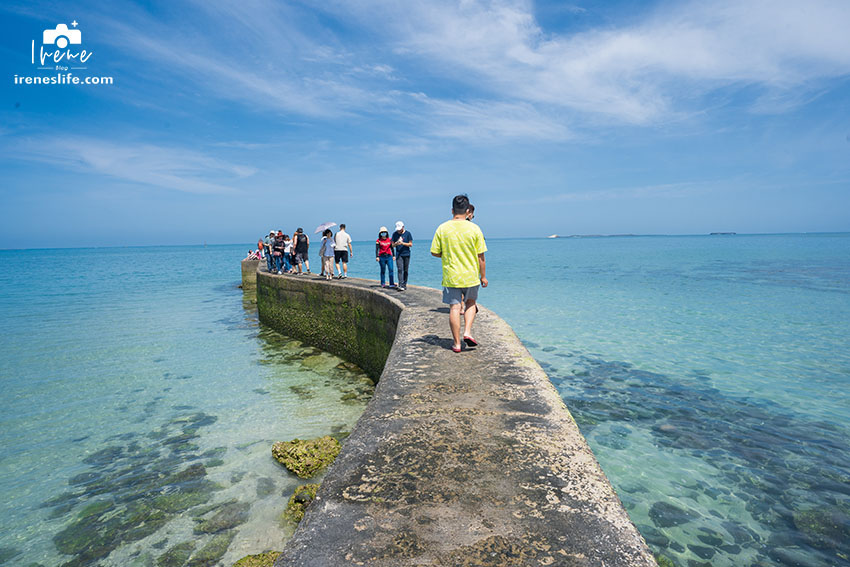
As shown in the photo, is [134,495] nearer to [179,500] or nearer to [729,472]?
[179,500]

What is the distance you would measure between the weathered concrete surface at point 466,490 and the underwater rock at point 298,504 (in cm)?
184

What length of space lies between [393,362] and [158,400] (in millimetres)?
6395

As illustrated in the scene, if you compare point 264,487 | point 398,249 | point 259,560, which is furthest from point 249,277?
point 259,560

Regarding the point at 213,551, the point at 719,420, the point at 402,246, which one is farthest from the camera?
the point at 402,246

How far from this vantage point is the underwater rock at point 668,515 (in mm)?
4492

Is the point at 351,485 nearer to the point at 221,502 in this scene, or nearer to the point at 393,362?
the point at 393,362

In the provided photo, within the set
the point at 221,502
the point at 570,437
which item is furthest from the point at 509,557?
the point at 221,502

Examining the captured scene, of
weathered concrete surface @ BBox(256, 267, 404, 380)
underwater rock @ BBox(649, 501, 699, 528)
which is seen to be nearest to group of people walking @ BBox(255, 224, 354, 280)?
weathered concrete surface @ BBox(256, 267, 404, 380)

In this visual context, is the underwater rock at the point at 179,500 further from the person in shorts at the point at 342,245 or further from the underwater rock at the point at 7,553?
the person in shorts at the point at 342,245

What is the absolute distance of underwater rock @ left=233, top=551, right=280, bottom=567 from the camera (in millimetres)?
3708

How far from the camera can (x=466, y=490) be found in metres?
2.20

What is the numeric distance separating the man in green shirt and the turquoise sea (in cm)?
296

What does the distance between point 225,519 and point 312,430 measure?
Answer: 7.33ft

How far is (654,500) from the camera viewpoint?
4855 mm
